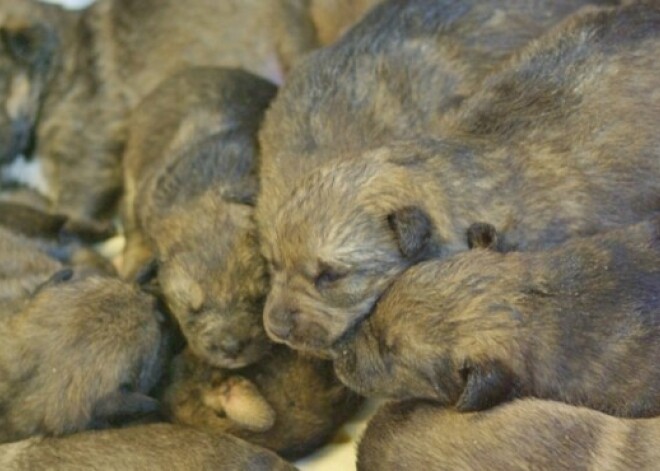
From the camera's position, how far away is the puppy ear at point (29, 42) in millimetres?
3963

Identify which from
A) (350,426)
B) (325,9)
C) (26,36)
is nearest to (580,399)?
(350,426)

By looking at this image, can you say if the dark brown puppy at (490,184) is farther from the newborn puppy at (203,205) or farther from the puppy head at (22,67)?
the puppy head at (22,67)

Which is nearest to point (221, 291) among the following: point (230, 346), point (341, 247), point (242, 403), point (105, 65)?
point (230, 346)

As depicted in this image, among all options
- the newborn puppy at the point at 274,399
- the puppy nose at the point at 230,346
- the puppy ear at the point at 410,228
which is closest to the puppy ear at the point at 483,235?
the puppy ear at the point at 410,228

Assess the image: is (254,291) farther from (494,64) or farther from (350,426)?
(494,64)

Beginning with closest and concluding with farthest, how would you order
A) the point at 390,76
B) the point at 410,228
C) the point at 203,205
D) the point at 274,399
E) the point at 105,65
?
1. the point at 410,228
2. the point at 274,399
3. the point at 203,205
4. the point at 390,76
5. the point at 105,65

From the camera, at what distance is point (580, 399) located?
2.48 meters

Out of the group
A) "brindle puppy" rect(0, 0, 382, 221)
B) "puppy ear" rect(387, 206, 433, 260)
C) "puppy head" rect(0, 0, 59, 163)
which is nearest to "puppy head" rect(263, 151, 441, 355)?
"puppy ear" rect(387, 206, 433, 260)

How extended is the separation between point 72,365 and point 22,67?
167cm

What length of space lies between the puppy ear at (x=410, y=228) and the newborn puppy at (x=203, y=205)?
18.5 inches

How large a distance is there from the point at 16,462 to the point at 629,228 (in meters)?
1.72

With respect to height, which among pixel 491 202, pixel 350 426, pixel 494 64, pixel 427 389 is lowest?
pixel 350 426

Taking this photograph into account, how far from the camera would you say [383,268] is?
268 centimetres

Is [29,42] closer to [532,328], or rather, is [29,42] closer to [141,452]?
[141,452]
